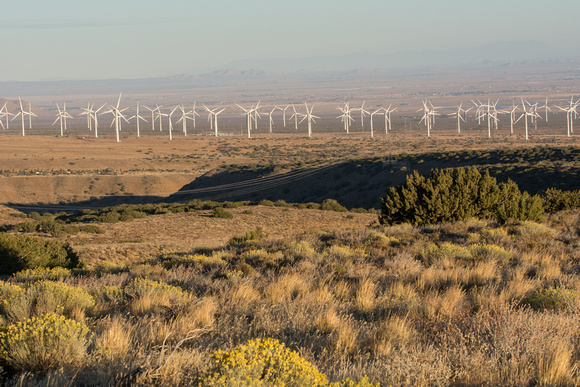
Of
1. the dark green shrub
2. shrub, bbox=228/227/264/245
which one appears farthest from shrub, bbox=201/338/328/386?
the dark green shrub

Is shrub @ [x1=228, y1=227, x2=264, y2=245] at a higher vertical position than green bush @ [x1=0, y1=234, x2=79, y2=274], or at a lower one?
lower

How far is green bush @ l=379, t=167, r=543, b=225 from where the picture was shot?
2061cm

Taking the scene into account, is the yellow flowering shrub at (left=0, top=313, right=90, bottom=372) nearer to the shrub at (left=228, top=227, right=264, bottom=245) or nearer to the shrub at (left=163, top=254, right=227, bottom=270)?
the shrub at (left=163, top=254, right=227, bottom=270)

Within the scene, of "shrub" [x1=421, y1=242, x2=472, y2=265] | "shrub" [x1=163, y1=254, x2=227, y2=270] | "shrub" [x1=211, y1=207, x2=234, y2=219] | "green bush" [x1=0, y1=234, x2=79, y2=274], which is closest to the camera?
"shrub" [x1=421, y1=242, x2=472, y2=265]

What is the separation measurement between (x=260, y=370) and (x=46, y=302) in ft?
13.2

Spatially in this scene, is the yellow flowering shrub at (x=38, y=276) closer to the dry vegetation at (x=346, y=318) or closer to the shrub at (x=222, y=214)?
the dry vegetation at (x=346, y=318)

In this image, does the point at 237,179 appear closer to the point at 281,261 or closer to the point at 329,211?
the point at 329,211

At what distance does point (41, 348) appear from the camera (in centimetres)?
479

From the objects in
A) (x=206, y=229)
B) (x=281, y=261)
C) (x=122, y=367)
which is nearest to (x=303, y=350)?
(x=122, y=367)

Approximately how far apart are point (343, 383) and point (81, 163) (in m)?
77.2

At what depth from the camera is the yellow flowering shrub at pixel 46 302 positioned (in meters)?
6.36

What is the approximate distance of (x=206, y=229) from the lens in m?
27.6

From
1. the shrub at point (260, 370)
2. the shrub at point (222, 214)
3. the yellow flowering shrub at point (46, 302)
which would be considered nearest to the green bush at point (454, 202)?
the shrub at point (222, 214)

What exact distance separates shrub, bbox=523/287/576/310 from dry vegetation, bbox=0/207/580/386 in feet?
0.06
